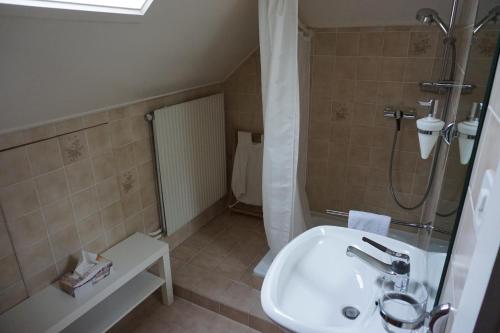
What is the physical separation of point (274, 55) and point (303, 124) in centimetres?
59

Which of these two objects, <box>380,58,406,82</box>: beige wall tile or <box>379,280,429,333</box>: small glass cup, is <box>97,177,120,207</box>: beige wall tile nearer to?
<box>379,280,429,333</box>: small glass cup

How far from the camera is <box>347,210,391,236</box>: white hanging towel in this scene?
1383 millimetres

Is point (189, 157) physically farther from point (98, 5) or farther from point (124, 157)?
point (98, 5)

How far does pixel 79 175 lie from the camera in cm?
181

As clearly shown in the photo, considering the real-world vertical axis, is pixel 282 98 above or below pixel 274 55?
below

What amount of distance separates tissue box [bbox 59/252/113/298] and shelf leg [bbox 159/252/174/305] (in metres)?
0.34

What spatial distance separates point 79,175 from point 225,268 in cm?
114

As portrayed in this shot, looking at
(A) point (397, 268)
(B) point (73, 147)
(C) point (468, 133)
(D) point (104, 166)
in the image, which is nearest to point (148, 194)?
(D) point (104, 166)

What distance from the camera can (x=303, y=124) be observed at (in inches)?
88.3

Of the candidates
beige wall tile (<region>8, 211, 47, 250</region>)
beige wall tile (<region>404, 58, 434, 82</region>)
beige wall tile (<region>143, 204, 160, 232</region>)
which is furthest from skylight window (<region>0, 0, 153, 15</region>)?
beige wall tile (<region>404, 58, 434, 82</region>)

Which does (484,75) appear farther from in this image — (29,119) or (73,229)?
(73,229)

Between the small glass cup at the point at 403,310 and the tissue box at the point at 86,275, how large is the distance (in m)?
1.41

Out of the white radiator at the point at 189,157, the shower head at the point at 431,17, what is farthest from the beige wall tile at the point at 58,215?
the shower head at the point at 431,17

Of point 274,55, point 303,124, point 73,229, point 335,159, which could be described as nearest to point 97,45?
point 274,55
